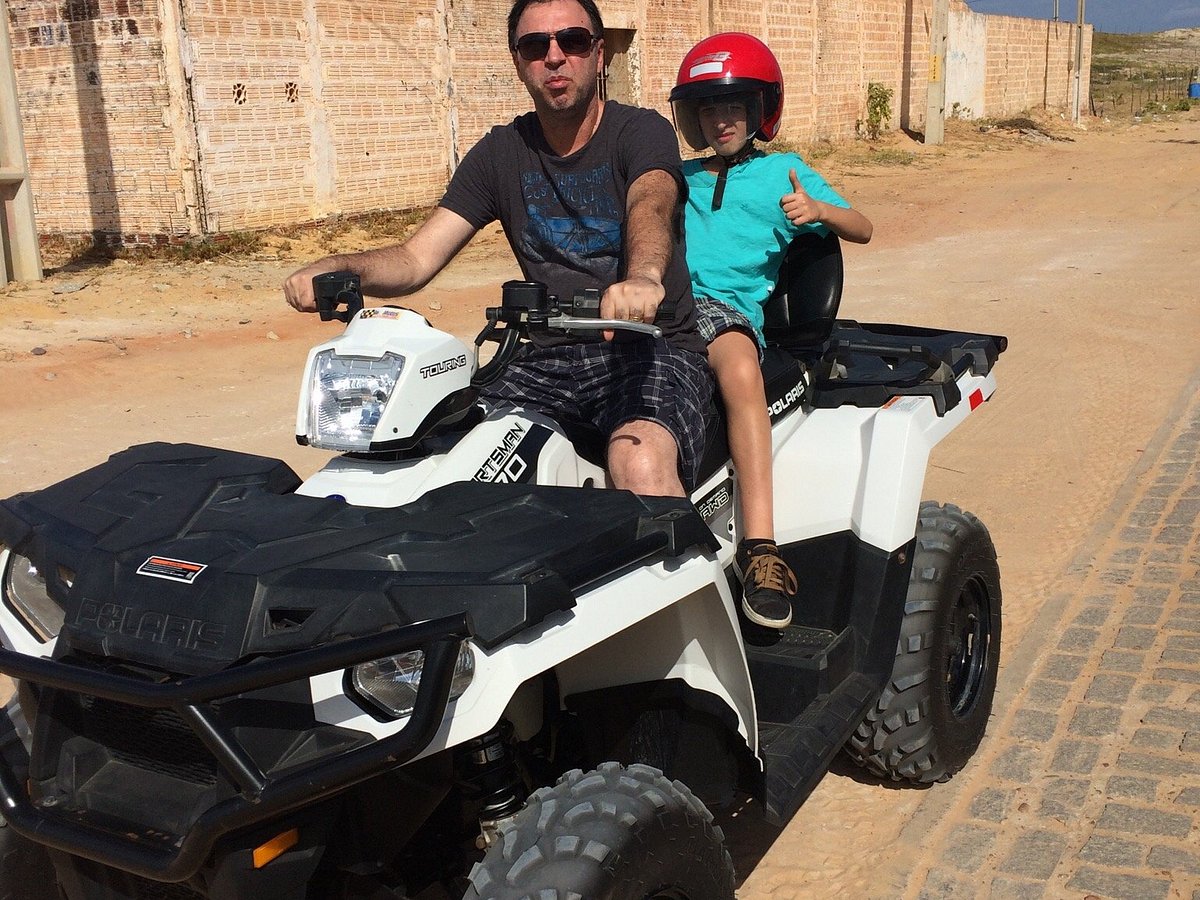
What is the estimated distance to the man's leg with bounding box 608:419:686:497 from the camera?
9.44 feet

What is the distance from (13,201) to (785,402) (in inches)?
407

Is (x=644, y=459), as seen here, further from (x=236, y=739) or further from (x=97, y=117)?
(x=97, y=117)

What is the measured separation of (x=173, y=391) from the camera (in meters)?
9.02

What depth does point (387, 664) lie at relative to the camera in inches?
82.7

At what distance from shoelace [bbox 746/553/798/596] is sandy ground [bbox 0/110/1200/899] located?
747mm

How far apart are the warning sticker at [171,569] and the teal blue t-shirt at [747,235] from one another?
2188 millimetres

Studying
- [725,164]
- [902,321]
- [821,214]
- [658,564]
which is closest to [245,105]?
[902,321]

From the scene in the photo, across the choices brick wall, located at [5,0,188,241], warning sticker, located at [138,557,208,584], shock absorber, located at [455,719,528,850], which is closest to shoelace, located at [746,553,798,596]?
shock absorber, located at [455,719,528,850]

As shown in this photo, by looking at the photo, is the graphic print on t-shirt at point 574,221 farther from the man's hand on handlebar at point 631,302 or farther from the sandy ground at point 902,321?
the sandy ground at point 902,321

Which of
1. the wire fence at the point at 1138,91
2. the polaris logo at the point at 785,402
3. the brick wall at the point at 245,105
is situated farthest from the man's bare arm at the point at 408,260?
the wire fence at the point at 1138,91

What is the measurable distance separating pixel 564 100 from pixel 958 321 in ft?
26.4

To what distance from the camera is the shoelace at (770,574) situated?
3291mm

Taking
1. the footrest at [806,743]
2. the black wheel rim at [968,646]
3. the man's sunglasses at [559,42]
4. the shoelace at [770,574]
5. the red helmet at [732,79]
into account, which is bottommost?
the black wheel rim at [968,646]

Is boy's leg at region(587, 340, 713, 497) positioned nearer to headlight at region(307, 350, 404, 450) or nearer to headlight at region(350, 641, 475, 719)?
headlight at region(307, 350, 404, 450)
